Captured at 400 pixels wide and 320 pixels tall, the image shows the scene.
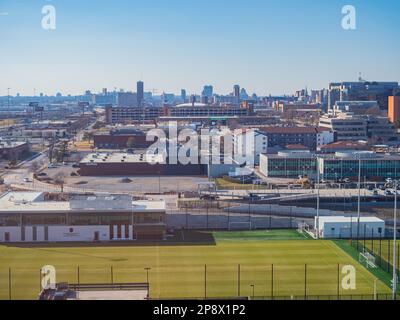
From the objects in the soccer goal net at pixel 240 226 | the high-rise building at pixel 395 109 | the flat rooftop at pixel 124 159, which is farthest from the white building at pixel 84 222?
the high-rise building at pixel 395 109

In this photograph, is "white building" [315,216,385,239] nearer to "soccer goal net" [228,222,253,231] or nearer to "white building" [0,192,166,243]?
"soccer goal net" [228,222,253,231]

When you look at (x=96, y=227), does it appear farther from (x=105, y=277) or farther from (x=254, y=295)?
(x=254, y=295)

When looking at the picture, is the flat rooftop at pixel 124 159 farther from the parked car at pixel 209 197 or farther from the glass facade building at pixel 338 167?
the parked car at pixel 209 197

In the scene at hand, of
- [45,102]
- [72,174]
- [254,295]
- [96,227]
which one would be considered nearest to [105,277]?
[254,295]

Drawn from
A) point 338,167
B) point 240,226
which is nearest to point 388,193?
point 338,167

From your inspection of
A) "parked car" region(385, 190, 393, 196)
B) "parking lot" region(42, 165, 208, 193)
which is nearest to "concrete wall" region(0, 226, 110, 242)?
"parking lot" region(42, 165, 208, 193)
